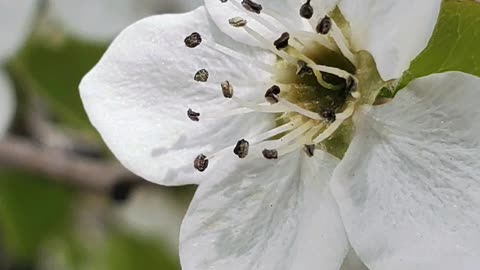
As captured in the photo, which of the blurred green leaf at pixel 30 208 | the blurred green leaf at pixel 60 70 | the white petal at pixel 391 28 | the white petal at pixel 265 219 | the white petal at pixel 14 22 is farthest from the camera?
the blurred green leaf at pixel 30 208

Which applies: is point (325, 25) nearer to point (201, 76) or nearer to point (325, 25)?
point (325, 25)

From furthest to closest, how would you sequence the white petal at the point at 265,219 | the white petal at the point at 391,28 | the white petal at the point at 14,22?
the white petal at the point at 14,22
the white petal at the point at 265,219
the white petal at the point at 391,28

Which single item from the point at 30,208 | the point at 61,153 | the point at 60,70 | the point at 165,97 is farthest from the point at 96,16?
the point at 165,97

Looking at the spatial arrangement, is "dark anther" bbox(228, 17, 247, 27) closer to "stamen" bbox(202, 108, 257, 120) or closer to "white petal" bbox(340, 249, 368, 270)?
"stamen" bbox(202, 108, 257, 120)

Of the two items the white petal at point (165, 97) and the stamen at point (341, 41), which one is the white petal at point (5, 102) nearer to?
the white petal at point (165, 97)

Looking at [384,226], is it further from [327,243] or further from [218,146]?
[218,146]

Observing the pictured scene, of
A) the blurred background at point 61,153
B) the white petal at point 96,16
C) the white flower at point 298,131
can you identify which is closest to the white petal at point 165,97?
the white flower at point 298,131

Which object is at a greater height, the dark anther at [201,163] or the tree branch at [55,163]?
the dark anther at [201,163]

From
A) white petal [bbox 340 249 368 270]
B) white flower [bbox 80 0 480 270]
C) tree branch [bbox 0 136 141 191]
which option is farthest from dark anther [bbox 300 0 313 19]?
tree branch [bbox 0 136 141 191]
